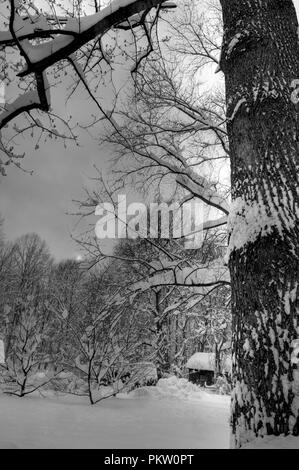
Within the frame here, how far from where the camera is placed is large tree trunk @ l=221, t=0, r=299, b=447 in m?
1.71

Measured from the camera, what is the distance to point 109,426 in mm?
4281

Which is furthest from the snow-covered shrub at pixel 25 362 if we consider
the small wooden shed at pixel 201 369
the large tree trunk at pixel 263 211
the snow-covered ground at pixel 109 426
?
the small wooden shed at pixel 201 369

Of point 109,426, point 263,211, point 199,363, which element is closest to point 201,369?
point 199,363

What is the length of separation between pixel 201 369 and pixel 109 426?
26315mm

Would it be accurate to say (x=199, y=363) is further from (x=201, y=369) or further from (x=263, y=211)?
(x=263, y=211)

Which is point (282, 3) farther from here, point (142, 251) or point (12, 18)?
point (142, 251)

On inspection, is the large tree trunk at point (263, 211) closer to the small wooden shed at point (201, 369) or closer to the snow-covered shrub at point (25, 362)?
the snow-covered shrub at point (25, 362)

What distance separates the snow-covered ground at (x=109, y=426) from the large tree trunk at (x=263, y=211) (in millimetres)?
2113

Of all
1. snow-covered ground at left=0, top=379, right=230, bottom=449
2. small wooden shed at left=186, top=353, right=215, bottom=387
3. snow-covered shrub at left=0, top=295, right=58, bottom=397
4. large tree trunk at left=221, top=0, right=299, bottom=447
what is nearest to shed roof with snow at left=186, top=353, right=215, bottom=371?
small wooden shed at left=186, top=353, right=215, bottom=387

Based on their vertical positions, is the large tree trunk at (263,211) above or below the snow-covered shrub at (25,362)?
above

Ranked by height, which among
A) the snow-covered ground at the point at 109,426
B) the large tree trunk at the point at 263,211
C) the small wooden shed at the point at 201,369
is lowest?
the small wooden shed at the point at 201,369

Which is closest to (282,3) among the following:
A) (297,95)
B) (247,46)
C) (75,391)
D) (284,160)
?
(247,46)

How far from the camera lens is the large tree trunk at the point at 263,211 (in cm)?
171

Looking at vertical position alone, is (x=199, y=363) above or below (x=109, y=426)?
below
